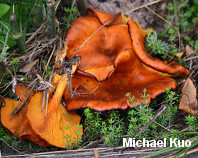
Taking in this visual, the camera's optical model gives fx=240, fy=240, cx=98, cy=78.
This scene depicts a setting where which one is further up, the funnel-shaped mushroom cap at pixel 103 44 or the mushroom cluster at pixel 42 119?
the funnel-shaped mushroom cap at pixel 103 44

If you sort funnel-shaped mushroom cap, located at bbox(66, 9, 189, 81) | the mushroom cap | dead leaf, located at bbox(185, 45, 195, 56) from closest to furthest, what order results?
the mushroom cap < funnel-shaped mushroom cap, located at bbox(66, 9, 189, 81) < dead leaf, located at bbox(185, 45, 195, 56)

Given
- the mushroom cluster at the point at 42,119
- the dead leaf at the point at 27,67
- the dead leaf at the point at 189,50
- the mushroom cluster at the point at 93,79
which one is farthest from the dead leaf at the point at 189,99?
the dead leaf at the point at 27,67

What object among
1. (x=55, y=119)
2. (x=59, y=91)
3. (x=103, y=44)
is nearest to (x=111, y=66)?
(x=103, y=44)

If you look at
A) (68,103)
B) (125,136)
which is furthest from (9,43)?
(125,136)

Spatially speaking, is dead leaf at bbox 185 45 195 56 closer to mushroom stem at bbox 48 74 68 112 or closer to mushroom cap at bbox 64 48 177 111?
mushroom cap at bbox 64 48 177 111

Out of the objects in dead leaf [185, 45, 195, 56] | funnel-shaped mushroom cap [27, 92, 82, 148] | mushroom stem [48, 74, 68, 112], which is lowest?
funnel-shaped mushroom cap [27, 92, 82, 148]

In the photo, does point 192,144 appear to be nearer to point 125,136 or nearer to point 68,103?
point 125,136

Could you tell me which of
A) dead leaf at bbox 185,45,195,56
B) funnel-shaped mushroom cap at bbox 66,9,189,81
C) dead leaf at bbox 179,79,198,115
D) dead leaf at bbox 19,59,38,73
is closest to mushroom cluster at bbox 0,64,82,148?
dead leaf at bbox 19,59,38,73

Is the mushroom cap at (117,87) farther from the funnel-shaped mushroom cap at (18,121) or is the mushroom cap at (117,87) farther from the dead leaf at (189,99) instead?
the funnel-shaped mushroom cap at (18,121)
